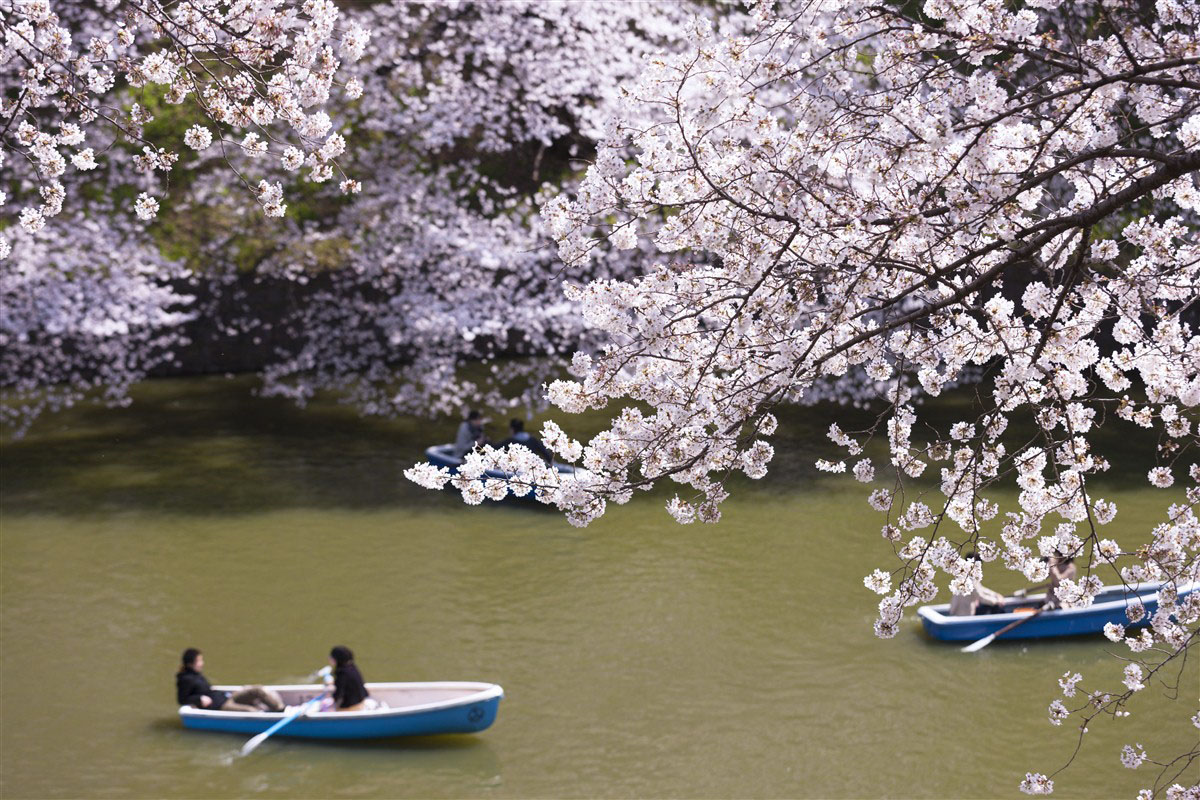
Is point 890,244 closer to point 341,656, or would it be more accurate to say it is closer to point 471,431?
point 341,656

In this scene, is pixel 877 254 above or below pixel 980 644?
above

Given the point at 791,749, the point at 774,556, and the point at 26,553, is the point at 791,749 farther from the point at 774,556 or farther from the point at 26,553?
the point at 26,553

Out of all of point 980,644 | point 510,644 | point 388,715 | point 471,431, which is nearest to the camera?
point 388,715

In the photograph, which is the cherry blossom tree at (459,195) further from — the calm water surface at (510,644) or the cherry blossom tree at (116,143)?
→ the calm water surface at (510,644)

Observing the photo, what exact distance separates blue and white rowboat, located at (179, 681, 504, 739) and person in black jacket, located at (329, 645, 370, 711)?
0.34 feet

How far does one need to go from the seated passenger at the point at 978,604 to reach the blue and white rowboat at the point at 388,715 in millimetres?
3847

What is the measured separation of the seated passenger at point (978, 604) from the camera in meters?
10.9

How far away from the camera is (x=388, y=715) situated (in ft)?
31.0

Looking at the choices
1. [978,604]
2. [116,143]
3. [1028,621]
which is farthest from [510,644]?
[116,143]

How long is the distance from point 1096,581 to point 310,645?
7.61m

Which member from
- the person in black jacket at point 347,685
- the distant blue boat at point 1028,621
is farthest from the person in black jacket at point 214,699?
the distant blue boat at point 1028,621

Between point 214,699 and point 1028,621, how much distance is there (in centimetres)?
643

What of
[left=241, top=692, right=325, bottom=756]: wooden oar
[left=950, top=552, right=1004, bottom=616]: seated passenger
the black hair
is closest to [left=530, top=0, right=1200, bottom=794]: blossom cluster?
the black hair

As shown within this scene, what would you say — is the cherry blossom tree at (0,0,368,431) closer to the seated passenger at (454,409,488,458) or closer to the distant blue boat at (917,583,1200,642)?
the seated passenger at (454,409,488,458)
